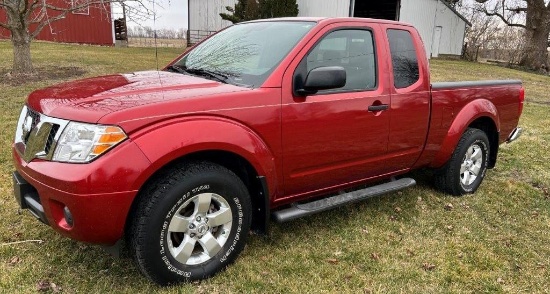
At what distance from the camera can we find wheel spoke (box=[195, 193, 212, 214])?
294 centimetres

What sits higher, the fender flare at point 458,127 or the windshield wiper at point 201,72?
the windshield wiper at point 201,72

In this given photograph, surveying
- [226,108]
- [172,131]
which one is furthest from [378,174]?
[172,131]

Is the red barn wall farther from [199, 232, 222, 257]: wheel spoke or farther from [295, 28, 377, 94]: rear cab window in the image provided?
[199, 232, 222, 257]: wheel spoke

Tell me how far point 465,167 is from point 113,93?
3.83m

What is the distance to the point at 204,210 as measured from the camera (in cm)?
298

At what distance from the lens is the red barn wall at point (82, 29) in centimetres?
2303

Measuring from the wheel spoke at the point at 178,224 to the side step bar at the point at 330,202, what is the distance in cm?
75

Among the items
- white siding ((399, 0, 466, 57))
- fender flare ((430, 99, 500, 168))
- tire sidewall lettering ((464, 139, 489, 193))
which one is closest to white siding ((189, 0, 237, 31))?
white siding ((399, 0, 466, 57))

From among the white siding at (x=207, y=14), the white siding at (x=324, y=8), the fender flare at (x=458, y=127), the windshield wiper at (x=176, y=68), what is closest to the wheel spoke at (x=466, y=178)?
the fender flare at (x=458, y=127)

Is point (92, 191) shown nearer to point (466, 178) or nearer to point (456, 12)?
point (466, 178)

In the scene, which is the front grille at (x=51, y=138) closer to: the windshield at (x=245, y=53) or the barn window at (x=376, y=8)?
the windshield at (x=245, y=53)

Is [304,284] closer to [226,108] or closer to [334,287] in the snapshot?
[334,287]

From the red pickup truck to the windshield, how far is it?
0.02 m

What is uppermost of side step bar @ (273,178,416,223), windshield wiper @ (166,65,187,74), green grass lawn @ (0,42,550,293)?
windshield wiper @ (166,65,187,74)
